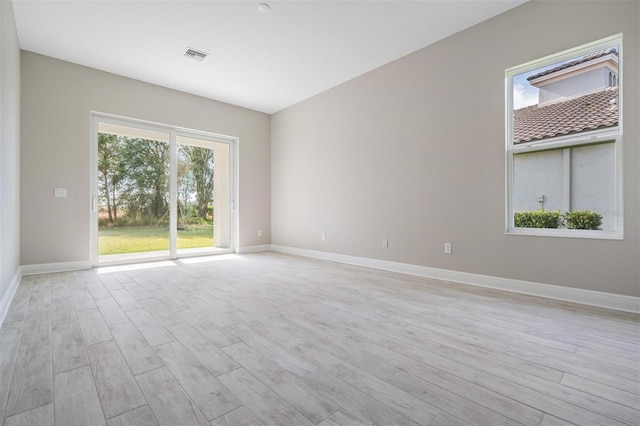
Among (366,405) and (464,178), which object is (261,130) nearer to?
(464,178)

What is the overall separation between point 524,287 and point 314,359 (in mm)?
2502

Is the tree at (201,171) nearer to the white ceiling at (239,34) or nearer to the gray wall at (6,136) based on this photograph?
the white ceiling at (239,34)

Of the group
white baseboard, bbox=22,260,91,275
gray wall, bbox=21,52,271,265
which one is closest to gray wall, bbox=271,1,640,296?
gray wall, bbox=21,52,271,265

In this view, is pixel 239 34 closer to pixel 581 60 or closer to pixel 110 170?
pixel 110 170

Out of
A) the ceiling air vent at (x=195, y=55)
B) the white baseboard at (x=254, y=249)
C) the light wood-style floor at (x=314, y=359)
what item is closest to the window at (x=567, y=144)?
the light wood-style floor at (x=314, y=359)

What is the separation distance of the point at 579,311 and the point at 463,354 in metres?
1.54

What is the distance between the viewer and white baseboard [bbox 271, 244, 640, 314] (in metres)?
2.52

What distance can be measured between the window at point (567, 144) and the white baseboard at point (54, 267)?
18.3 ft

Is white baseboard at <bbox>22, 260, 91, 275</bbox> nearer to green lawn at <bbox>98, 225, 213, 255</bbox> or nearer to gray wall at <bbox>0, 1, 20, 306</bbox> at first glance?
green lawn at <bbox>98, 225, 213, 255</bbox>

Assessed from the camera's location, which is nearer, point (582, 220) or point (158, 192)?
point (582, 220)

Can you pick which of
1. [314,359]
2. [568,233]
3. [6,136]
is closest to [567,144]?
[568,233]

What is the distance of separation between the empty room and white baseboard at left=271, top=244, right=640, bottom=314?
2cm

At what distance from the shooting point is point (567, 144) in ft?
9.42

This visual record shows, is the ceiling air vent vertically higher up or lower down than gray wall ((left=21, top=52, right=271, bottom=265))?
higher up
